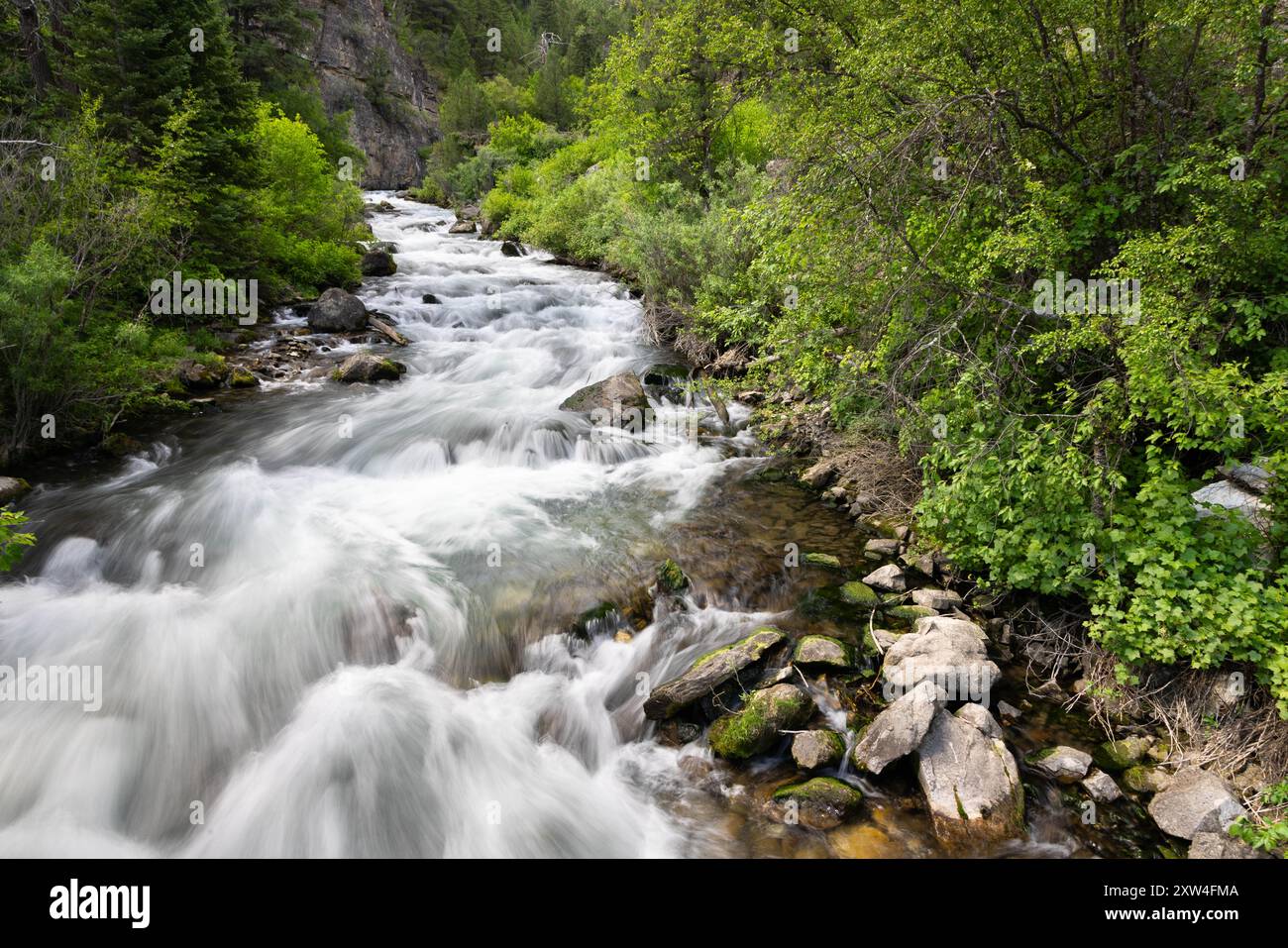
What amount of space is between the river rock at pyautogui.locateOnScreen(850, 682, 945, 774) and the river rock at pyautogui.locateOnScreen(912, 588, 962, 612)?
157 centimetres

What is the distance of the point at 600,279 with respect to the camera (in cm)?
2141

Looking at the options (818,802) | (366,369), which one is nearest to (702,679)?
(818,802)

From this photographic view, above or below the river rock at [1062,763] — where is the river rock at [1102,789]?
below

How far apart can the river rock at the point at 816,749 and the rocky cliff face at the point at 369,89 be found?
55940 millimetres

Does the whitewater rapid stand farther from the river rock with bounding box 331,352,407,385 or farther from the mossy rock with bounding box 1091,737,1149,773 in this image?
the mossy rock with bounding box 1091,737,1149,773

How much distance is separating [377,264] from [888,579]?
20.7m

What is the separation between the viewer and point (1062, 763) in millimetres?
4742

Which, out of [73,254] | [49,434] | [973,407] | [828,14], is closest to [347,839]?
[973,407]

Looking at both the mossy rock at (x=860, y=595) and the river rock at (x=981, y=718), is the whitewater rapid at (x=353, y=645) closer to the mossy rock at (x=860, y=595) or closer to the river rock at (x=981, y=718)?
the mossy rock at (x=860, y=595)

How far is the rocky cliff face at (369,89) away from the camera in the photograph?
49625 mm

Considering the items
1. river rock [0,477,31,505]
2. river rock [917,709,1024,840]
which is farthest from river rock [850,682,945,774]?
river rock [0,477,31,505]

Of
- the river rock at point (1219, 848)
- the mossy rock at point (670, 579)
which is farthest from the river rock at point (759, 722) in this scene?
the river rock at point (1219, 848)

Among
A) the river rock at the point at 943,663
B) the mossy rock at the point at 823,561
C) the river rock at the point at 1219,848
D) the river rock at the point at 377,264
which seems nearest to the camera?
the river rock at the point at 1219,848

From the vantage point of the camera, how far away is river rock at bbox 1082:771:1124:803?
4.51m
